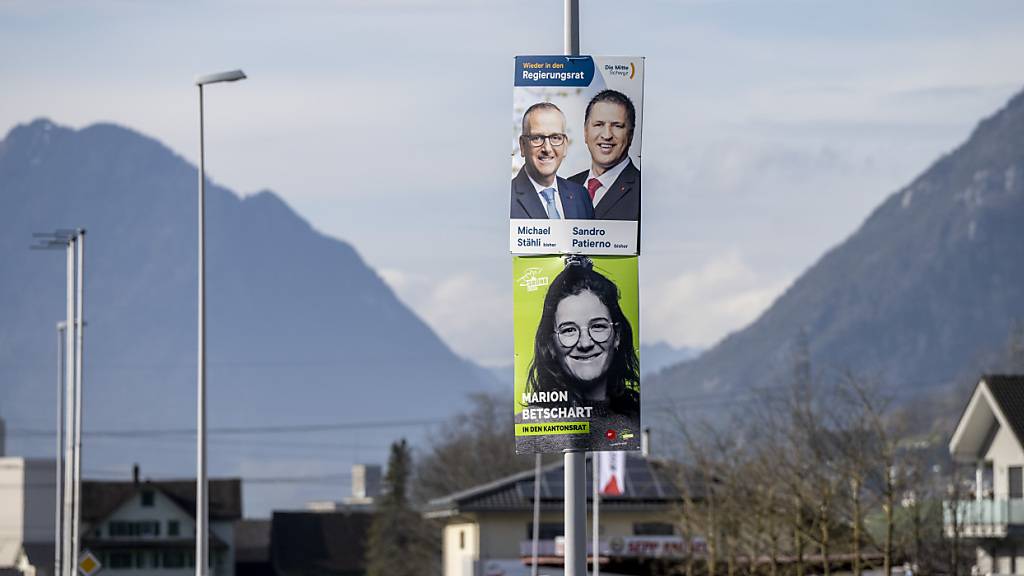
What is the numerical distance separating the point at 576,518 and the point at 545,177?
329 centimetres

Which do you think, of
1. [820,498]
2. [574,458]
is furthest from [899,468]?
[574,458]

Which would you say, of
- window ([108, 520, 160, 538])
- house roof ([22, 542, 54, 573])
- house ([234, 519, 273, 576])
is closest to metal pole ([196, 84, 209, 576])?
house roof ([22, 542, 54, 573])

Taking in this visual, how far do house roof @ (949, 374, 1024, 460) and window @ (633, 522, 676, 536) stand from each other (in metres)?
18.0

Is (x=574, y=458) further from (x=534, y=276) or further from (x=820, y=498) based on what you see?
(x=820, y=498)

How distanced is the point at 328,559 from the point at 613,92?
10919 centimetres

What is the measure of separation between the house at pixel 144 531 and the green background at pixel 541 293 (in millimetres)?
93830

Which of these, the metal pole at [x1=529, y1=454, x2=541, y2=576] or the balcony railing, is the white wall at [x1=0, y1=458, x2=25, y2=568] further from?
the balcony railing

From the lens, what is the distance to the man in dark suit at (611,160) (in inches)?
703

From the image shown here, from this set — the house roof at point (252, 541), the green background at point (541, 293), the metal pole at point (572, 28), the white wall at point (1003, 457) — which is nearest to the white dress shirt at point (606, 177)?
the green background at point (541, 293)

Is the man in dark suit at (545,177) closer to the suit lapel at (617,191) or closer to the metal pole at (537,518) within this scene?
the suit lapel at (617,191)

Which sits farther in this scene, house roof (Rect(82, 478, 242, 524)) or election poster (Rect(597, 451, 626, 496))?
house roof (Rect(82, 478, 242, 524))

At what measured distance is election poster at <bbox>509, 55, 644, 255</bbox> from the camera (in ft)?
58.5

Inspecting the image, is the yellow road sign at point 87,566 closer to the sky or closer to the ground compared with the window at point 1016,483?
closer to the ground

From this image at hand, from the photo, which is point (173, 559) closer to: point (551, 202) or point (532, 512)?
point (532, 512)
